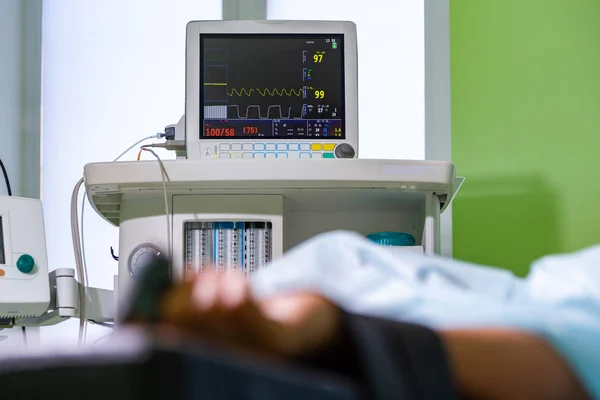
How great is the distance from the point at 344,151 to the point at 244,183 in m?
0.32

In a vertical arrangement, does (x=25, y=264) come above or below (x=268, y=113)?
below

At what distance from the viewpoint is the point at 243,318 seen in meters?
0.25

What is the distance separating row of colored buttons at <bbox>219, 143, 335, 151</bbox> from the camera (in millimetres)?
1497

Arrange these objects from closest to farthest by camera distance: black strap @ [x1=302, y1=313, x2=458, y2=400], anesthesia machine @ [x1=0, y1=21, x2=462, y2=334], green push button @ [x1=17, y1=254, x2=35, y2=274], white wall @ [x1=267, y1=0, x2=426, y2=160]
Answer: black strap @ [x1=302, y1=313, x2=458, y2=400] → anesthesia machine @ [x1=0, y1=21, x2=462, y2=334] → green push button @ [x1=17, y1=254, x2=35, y2=274] → white wall @ [x1=267, y1=0, x2=426, y2=160]

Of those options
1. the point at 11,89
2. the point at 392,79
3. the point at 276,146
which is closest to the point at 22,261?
the point at 276,146

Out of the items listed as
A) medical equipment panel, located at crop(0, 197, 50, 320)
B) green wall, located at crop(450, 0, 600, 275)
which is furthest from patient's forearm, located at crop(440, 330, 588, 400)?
green wall, located at crop(450, 0, 600, 275)

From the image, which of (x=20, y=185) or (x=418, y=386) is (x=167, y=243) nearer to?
(x=418, y=386)

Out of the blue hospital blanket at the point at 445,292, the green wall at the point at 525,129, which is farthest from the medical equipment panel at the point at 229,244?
the green wall at the point at 525,129

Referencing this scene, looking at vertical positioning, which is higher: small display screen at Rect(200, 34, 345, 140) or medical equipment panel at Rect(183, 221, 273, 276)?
small display screen at Rect(200, 34, 345, 140)

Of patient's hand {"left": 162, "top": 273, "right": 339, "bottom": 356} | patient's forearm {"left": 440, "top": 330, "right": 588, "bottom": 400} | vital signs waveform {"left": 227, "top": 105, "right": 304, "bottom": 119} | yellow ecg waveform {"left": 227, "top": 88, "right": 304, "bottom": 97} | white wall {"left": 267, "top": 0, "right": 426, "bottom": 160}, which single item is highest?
white wall {"left": 267, "top": 0, "right": 426, "bottom": 160}

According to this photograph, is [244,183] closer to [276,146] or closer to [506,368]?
[276,146]

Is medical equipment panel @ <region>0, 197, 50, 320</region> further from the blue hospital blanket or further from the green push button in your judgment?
the blue hospital blanket

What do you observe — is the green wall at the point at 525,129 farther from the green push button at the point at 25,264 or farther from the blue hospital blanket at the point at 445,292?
the blue hospital blanket at the point at 445,292

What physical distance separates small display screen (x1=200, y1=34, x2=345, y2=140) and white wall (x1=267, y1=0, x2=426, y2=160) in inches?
32.2
